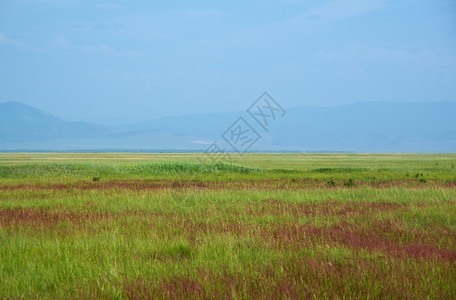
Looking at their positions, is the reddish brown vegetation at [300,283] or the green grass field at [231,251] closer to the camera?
the reddish brown vegetation at [300,283]

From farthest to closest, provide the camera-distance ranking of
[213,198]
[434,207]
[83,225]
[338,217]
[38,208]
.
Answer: [213,198], [38,208], [434,207], [338,217], [83,225]

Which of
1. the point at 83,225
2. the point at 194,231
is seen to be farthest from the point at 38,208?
the point at 194,231

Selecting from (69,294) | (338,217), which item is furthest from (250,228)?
(69,294)

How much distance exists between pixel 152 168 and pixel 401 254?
35926mm

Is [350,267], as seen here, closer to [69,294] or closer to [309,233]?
[309,233]

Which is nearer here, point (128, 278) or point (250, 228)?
point (128, 278)

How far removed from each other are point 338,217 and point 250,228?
3110 mm

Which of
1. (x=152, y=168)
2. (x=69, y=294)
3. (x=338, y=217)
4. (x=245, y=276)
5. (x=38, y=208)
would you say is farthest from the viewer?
(x=152, y=168)

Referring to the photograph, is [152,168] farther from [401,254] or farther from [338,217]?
[401,254]

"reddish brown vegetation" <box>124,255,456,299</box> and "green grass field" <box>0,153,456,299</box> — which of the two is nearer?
"reddish brown vegetation" <box>124,255,456,299</box>

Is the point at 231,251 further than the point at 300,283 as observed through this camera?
Yes

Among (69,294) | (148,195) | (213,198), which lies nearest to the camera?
(69,294)

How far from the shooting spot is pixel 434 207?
43.7 feet

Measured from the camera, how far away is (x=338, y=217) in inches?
477
